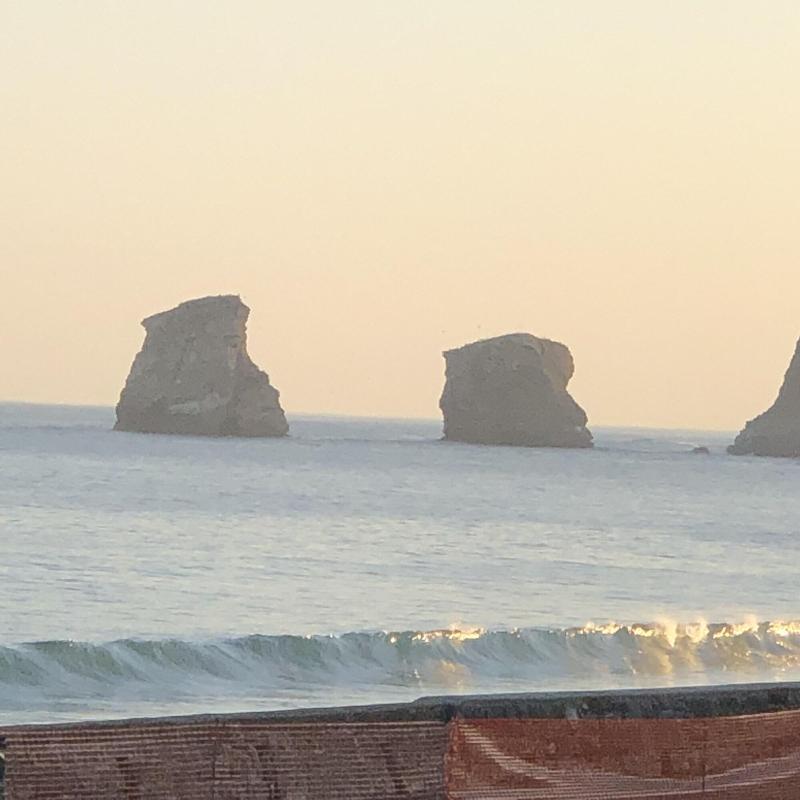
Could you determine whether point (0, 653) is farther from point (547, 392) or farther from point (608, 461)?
point (547, 392)

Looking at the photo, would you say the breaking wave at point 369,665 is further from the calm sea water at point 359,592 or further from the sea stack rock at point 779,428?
the sea stack rock at point 779,428

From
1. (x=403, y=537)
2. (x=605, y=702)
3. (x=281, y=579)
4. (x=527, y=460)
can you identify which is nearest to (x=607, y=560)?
(x=403, y=537)

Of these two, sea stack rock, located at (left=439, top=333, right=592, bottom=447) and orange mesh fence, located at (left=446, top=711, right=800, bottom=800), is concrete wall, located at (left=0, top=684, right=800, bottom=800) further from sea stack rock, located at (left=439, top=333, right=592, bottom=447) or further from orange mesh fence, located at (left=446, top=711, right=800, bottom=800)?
sea stack rock, located at (left=439, top=333, right=592, bottom=447)

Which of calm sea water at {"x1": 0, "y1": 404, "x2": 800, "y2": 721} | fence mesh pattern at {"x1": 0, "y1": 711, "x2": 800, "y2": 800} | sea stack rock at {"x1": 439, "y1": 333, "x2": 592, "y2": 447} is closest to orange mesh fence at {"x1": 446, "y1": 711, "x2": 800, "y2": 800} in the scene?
fence mesh pattern at {"x1": 0, "y1": 711, "x2": 800, "y2": 800}

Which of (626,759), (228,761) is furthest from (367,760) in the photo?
(626,759)

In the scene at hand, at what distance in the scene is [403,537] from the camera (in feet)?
173

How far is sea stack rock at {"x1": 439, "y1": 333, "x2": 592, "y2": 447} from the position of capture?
181 meters

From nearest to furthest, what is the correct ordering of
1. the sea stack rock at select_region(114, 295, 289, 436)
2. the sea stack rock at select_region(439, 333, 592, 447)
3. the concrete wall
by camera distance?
the concrete wall
the sea stack rock at select_region(114, 295, 289, 436)
the sea stack rock at select_region(439, 333, 592, 447)

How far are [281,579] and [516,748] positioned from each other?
30.5 metres

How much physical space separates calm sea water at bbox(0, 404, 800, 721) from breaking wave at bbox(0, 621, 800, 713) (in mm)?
42

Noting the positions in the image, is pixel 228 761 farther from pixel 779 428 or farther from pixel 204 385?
pixel 779 428

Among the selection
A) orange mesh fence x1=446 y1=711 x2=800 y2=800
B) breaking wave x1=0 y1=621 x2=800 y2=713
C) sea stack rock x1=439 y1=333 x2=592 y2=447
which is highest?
sea stack rock x1=439 y1=333 x2=592 y2=447

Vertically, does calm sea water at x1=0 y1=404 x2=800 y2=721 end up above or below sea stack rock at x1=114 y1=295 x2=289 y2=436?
below

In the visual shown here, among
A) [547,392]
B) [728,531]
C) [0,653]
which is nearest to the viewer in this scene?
[0,653]
